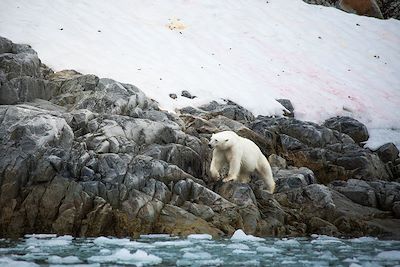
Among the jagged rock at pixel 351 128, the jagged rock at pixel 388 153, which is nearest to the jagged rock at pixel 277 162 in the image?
the jagged rock at pixel 388 153

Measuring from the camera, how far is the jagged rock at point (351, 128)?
890 inches

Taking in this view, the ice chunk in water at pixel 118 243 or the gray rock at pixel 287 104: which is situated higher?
the ice chunk in water at pixel 118 243

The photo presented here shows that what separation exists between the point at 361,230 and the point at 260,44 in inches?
766

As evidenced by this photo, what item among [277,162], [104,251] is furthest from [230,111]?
[104,251]

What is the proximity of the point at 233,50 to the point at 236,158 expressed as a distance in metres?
15.9

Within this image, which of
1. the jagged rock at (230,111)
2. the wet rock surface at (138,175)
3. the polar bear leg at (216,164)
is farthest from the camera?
the jagged rock at (230,111)

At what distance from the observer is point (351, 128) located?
22812 mm

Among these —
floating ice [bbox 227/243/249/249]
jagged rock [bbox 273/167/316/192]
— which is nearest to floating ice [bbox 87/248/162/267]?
floating ice [bbox 227/243/249/249]

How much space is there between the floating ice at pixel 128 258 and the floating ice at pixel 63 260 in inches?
7.4

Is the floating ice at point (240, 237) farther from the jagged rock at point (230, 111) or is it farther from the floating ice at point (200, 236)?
the jagged rock at point (230, 111)

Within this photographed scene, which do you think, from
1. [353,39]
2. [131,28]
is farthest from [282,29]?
[131,28]

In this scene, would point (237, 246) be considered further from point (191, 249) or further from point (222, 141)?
point (222, 141)

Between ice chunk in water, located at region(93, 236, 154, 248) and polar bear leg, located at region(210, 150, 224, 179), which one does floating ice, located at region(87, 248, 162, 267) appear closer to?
ice chunk in water, located at region(93, 236, 154, 248)

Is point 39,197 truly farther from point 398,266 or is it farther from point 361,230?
point 361,230
